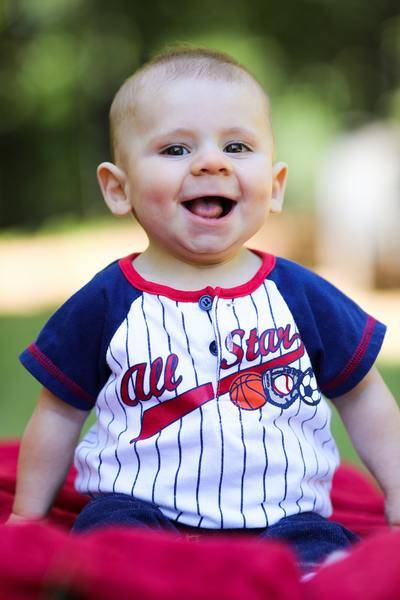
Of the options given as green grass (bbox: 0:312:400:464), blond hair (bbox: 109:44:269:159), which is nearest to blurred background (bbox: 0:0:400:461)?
green grass (bbox: 0:312:400:464)

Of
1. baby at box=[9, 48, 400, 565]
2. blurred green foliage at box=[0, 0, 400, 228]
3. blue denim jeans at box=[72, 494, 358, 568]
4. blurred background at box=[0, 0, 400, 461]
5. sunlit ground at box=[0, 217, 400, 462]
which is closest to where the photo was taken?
blue denim jeans at box=[72, 494, 358, 568]

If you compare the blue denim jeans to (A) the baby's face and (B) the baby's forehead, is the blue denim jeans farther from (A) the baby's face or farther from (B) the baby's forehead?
(B) the baby's forehead

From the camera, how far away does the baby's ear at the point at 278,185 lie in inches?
81.9

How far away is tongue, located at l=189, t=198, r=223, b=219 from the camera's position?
1916mm

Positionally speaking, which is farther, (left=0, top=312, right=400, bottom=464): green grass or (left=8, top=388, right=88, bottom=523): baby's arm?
(left=0, top=312, right=400, bottom=464): green grass

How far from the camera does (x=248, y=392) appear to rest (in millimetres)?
1902

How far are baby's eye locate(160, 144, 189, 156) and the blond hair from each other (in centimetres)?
11

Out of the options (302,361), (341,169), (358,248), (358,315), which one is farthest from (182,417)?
(341,169)

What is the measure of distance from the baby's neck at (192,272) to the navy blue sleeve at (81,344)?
63 mm

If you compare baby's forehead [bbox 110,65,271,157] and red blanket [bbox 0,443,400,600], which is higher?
baby's forehead [bbox 110,65,271,157]

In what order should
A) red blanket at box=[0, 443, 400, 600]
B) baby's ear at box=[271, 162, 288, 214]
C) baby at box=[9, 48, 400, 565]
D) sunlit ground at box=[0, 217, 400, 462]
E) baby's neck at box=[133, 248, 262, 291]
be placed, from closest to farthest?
red blanket at box=[0, 443, 400, 600], baby at box=[9, 48, 400, 565], baby's neck at box=[133, 248, 262, 291], baby's ear at box=[271, 162, 288, 214], sunlit ground at box=[0, 217, 400, 462]

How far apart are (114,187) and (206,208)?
0.26 metres

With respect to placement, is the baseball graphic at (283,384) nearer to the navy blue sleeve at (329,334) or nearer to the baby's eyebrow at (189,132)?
the navy blue sleeve at (329,334)

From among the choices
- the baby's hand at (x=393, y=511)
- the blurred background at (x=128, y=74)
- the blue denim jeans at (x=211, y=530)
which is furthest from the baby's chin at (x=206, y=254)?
the blurred background at (x=128, y=74)
